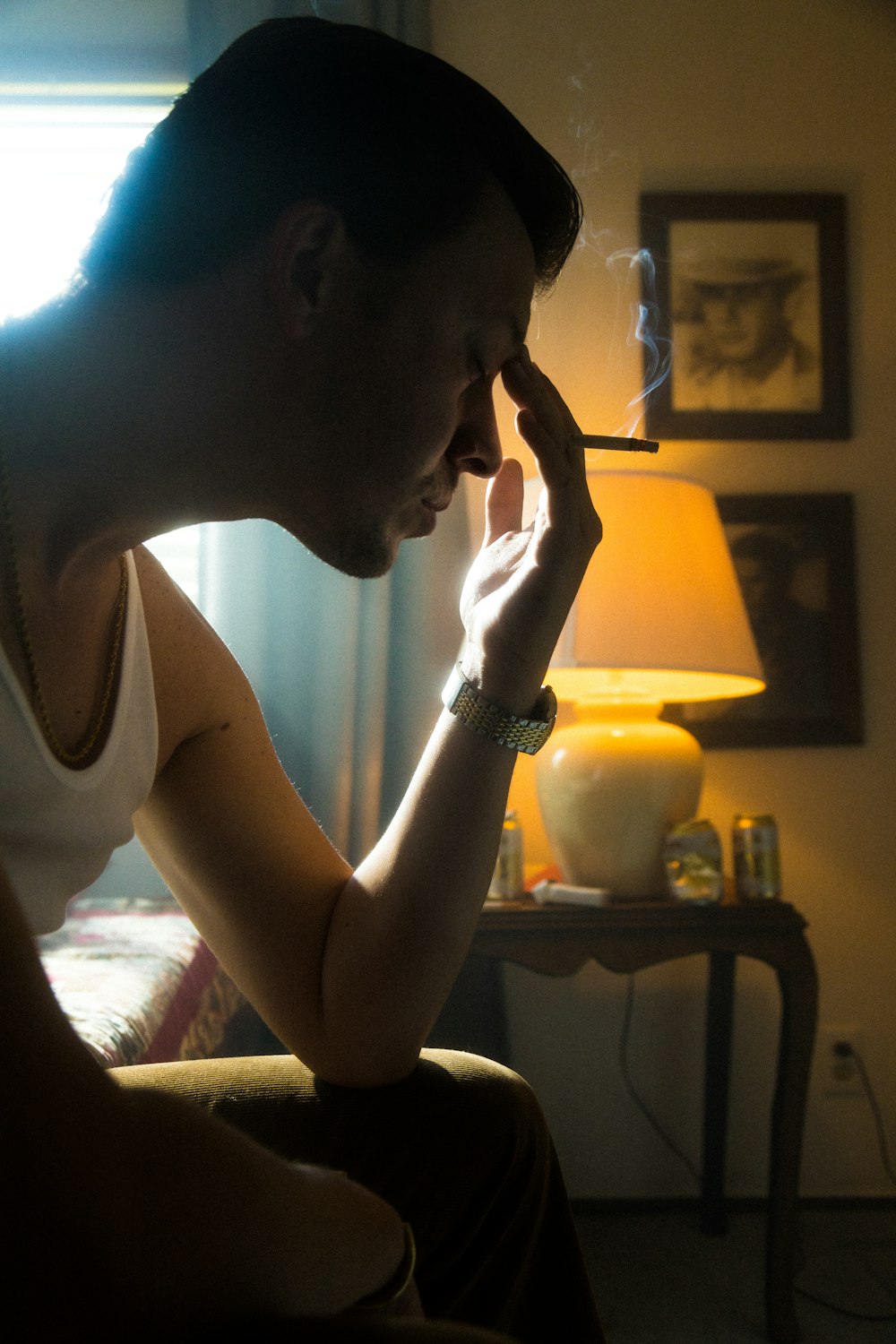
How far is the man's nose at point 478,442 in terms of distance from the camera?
3.36 ft

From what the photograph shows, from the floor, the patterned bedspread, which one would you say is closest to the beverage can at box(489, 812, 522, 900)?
the patterned bedspread

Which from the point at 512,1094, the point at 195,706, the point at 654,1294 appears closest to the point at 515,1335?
the point at 512,1094

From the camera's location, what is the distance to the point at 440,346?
3.10 ft

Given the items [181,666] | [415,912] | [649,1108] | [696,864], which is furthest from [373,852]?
[649,1108]

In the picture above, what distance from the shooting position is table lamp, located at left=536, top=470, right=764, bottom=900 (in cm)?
173

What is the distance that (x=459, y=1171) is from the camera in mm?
799

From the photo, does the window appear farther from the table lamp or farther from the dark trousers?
the dark trousers

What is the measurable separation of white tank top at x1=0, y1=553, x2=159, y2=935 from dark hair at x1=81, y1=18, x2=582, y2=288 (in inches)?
10.8

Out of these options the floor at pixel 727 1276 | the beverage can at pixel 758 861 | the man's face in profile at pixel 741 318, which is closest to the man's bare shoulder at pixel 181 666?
the beverage can at pixel 758 861

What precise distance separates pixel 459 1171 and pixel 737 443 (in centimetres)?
187

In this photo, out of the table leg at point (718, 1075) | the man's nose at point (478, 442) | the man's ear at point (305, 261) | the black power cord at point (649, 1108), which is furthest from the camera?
the black power cord at point (649, 1108)

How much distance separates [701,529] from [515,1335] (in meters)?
1.33

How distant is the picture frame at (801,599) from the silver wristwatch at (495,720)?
1422 millimetres

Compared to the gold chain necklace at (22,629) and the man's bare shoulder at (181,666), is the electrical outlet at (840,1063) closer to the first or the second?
the man's bare shoulder at (181,666)
